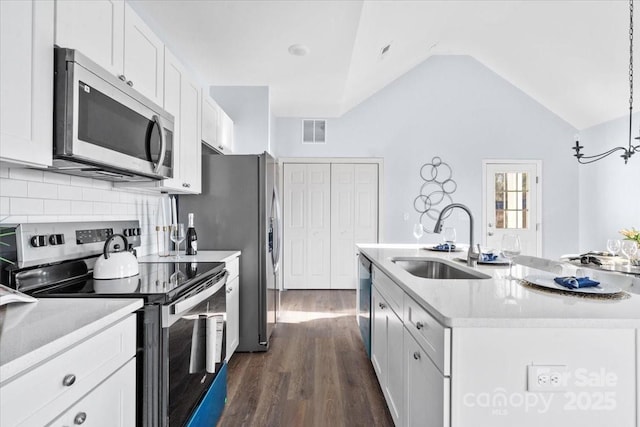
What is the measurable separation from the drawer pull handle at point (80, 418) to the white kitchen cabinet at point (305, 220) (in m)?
4.31

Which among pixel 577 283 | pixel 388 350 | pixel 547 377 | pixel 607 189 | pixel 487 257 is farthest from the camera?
pixel 607 189

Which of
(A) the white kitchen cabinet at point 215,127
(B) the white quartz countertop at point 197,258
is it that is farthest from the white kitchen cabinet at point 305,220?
(B) the white quartz countertop at point 197,258

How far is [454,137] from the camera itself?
5277 millimetres

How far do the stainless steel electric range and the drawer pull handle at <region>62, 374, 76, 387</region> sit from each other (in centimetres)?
37

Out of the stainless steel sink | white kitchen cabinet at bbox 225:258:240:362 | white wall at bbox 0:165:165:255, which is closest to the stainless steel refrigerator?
white kitchen cabinet at bbox 225:258:240:362

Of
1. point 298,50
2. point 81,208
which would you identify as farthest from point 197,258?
point 298,50

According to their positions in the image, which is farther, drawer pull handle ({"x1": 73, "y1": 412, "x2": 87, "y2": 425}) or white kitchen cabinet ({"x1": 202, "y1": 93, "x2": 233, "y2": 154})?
white kitchen cabinet ({"x1": 202, "y1": 93, "x2": 233, "y2": 154})

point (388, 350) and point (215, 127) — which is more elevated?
point (215, 127)

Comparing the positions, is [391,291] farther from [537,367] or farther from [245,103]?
[245,103]

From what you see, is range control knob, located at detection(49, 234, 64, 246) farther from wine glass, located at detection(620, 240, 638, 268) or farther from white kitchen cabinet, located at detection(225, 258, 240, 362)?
wine glass, located at detection(620, 240, 638, 268)

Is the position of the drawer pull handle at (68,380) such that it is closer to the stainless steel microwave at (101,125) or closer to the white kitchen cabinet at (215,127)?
the stainless steel microwave at (101,125)

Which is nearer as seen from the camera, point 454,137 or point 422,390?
point 422,390

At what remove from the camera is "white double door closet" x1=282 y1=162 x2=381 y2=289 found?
5.21 metres

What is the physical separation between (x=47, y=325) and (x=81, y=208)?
1026 millimetres
